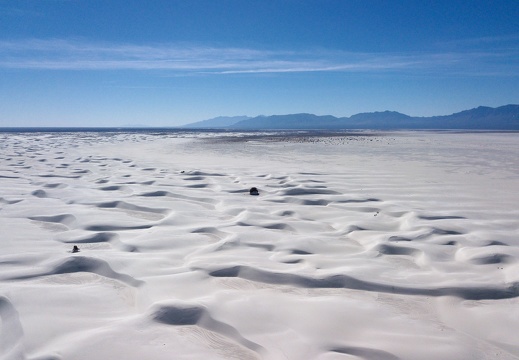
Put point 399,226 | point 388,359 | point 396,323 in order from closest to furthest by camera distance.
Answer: point 388,359 < point 396,323 < point 399,226

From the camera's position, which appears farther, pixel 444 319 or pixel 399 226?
pixel 399 226

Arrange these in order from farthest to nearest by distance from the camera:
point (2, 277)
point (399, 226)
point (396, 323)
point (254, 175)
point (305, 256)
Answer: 1. point (254, 175)
2. point (399, 226)
3. point (305, 256)
4. point (2, 277)
5. point (396, 323)

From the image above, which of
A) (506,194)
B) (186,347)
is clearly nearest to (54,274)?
(186,347)

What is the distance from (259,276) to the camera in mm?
2771

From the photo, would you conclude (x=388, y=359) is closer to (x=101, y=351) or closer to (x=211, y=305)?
(x=211, y=305)

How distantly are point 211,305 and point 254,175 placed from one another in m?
5.86

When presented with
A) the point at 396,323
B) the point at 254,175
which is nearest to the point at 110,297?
the point at 396,323

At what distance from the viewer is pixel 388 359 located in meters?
1.85

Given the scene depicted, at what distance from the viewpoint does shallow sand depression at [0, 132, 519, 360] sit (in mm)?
1967

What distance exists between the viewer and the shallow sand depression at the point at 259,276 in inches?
77.4

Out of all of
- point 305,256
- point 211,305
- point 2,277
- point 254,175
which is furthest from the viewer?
point 254,175

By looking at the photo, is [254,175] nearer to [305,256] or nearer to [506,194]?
[506,194]

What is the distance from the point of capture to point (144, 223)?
4184mm

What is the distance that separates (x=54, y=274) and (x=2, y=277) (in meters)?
0.32
